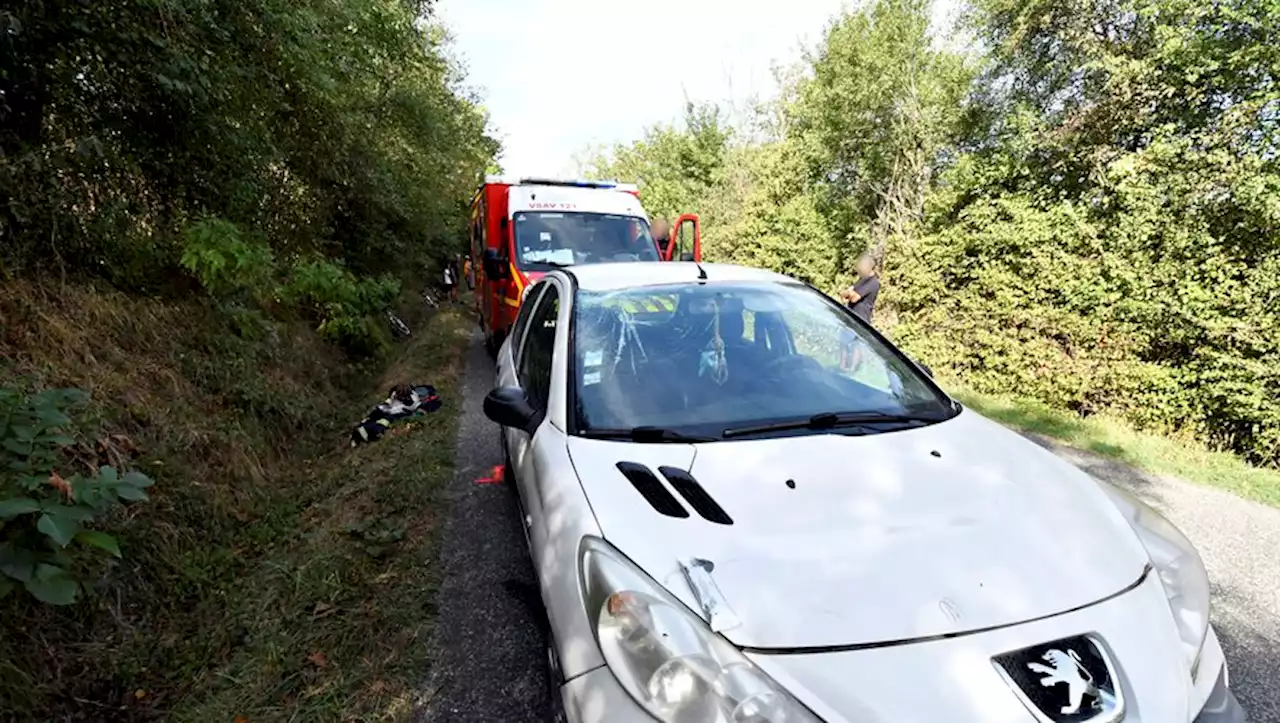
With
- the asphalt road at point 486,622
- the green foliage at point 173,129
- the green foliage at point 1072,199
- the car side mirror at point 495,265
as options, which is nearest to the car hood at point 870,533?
the asphalt road at point 486,622

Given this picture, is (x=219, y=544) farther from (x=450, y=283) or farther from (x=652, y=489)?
(x=450, y=283)

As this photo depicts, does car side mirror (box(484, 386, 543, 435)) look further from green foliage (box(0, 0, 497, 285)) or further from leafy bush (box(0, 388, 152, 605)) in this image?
green foliage (box(0, 0, 497, 285))

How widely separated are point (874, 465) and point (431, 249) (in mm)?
18809

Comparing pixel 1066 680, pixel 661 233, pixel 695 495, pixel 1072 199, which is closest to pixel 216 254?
pixel 695 495

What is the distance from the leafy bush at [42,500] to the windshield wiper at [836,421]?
200 centimetres

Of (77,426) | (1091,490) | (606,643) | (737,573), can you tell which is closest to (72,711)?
(77,426)

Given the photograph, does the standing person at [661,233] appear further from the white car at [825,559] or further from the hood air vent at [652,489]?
the hood air vent at [652,489]

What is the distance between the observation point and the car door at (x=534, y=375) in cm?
245

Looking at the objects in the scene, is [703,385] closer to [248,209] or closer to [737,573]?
[737,573]

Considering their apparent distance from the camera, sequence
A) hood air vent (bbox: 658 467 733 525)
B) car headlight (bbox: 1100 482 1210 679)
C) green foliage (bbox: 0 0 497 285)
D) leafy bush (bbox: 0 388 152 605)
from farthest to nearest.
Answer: green foliage (bbox: 0 0 497 285) → leafy bush (bbox: 0 388 152 605) → hood air vent (bbox: 658 467 733 525) → car headlight (bbox: 1100 482 1210 679)

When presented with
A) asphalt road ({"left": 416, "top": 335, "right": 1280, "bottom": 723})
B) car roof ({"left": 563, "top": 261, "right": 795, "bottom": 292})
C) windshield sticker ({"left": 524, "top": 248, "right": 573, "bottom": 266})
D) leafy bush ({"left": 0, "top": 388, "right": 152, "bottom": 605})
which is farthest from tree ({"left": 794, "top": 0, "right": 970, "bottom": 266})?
leafy bush ({"left": 0, "top": 388, "right": 152, "bottom": 605})

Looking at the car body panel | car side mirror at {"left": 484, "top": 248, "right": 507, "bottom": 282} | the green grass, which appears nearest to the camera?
the car body panel

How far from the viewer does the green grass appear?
15.1ft

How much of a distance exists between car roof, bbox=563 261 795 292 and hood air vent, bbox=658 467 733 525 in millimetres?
1312
